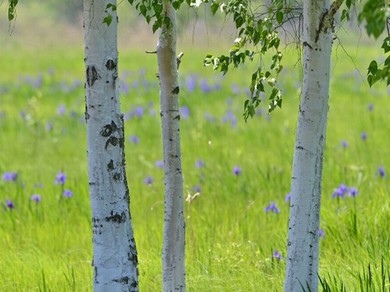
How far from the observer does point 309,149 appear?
3.50 meters

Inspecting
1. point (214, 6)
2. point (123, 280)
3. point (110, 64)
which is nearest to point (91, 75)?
point (110, 64)

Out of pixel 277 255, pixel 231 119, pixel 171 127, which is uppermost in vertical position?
pixel 231 119

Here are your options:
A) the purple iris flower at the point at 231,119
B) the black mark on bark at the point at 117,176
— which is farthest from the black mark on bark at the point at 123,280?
the purple iris flower at the point at 231,119

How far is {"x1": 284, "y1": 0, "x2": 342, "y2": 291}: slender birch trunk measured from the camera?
348 cm

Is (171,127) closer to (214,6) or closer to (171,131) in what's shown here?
(171,131)

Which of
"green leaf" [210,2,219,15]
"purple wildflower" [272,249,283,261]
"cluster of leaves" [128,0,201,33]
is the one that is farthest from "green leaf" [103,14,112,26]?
"purple wildflower" [272,249,283,261]

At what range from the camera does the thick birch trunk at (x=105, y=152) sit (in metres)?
3.46

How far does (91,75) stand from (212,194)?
11.0 feet

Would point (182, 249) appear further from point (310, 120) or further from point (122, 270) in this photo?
point (310, 120)

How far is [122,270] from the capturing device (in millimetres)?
3584

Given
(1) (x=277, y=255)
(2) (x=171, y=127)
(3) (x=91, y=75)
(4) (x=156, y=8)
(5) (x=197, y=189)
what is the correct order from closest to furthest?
(4) (x=156, y=8), (3) (x=91, y=75), (2) (x=171, y=127), (1) (x=277, y=255), (5) (x=197, y=189)

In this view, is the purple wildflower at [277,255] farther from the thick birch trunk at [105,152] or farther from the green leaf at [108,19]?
the green leaf at [108,19]

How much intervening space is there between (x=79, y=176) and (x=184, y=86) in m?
5.56

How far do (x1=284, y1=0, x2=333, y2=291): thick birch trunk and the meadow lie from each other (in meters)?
0.13
